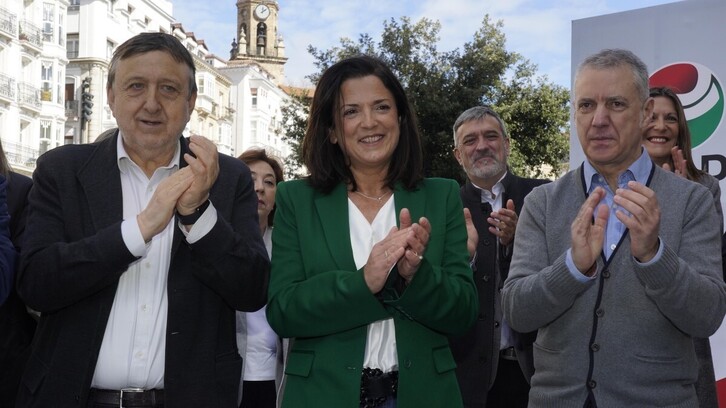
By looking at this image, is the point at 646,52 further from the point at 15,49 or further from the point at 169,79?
the point at 15,49

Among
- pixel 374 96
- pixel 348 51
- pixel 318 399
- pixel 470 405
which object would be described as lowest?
pixel 470 405

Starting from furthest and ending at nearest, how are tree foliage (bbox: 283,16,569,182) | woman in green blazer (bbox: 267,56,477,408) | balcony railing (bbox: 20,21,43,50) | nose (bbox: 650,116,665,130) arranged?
balcony railing (bbox: 20,21,43,50)
tree foliage (bbox: 283,16,569,182)
nose (bbox: 650,116,665,130)
woman in green blazer (bbox: 267,56,477,408)

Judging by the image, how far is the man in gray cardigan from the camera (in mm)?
2735

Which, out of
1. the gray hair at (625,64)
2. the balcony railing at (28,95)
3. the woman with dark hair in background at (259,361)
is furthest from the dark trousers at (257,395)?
the balcony railing at (28,95)

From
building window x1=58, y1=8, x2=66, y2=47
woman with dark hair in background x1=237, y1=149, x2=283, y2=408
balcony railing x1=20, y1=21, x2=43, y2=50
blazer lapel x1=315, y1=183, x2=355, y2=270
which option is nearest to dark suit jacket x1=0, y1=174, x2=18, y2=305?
blazer lapel x1=315, y1=183, x2=355, y2=270

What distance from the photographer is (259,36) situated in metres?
111

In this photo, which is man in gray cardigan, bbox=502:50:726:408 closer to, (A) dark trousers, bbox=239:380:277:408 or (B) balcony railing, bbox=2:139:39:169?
(A) dark trousers, bbox=239:380:277:408

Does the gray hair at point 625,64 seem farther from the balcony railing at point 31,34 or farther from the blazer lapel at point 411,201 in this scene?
the balcony railing at point 31,34

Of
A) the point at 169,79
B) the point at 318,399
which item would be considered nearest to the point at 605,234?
the point at 318,399

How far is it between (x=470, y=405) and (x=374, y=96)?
252 centimetres

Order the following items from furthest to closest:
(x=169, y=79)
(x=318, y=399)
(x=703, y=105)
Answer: (x=703, y=105)
(x=169, y=79)
(x=318, y=399)

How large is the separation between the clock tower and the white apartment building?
40.2m

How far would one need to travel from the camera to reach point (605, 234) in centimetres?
305

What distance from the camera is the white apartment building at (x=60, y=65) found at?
132 feet
